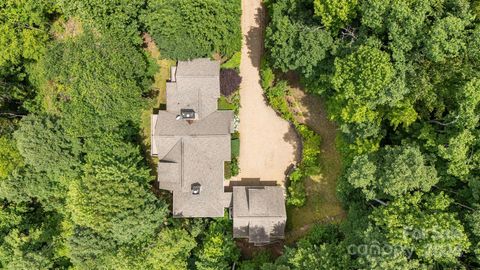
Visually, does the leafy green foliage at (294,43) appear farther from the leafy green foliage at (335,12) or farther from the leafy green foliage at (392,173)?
the leafy green foliage at (392,173)

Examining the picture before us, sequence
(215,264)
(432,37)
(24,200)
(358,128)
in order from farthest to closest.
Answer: (24,200)
(215,264)
(358,128)
(432,37)

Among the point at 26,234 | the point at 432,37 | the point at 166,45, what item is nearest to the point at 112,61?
the point at 166,45

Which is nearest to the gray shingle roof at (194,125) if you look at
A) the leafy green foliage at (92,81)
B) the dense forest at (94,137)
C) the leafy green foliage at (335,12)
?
the dense forest at (94,137)

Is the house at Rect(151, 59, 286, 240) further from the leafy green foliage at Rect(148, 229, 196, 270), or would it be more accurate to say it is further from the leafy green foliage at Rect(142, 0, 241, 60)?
the leafy green foliage at Rect(148, 229, 196, 270)

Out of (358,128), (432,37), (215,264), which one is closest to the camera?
(432,37)

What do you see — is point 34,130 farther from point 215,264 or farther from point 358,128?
point 358,128

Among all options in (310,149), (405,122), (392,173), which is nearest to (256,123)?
(310,149)
